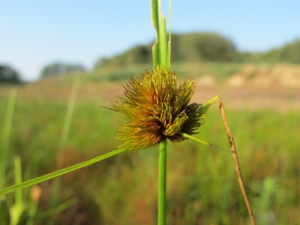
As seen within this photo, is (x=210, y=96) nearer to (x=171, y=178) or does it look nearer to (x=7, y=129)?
(x=171, y=178)

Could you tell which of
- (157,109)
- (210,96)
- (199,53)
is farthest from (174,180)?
(199,53)

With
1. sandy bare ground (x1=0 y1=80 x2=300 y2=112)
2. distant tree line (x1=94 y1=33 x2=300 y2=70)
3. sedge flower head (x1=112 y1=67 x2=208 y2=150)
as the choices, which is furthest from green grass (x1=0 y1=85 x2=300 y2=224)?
distant tree line (x1=94 y1=33 x2=300 y2=70)

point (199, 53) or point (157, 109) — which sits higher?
point (199, 53)

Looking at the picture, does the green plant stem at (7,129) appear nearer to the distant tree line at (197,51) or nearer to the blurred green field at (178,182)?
the blurred green field at (178,182)

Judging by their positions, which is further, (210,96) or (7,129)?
(210,96)

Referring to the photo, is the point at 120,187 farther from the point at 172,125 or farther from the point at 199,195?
the point at 172,125

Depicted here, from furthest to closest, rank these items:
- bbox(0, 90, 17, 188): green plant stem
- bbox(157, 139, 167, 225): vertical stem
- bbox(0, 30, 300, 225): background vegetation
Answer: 1. bbox(0, 30, 300, 225): background vegetation
2. bbox(0, 90, 17, 188): green plant stem
3. bbox(157, 139, 167, 225): vertical stem

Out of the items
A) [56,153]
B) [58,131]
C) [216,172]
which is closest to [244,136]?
[216,172]

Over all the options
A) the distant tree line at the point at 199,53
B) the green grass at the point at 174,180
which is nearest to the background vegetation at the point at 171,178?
the green grass at the point at 174,180

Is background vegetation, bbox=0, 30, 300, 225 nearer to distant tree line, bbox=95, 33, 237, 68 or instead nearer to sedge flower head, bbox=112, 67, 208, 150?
sedge flower head, bbox=112, 67, 208, 150
